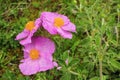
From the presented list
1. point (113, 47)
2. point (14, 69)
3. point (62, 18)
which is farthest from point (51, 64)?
point (14, 69)

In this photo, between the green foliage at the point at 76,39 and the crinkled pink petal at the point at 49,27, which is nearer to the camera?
the crinkled pink petal at the point at 49,27

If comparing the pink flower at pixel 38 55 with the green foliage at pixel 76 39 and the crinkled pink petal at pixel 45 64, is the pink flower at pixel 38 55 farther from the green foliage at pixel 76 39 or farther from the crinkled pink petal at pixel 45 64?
the green foliage at pixel 76 39

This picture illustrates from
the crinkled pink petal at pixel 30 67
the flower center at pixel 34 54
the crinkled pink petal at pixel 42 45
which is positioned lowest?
the crinkled pink petal at pixel 30 67

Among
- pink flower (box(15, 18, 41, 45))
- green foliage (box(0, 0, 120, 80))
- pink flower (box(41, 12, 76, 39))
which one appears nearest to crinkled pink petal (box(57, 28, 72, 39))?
pink flower (box(41, 12, 76, 39))

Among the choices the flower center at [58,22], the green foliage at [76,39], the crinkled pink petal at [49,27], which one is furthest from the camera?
the green foliage at [76,39]

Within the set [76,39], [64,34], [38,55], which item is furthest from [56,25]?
[76,39]

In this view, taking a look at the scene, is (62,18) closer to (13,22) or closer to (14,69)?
(14,69)

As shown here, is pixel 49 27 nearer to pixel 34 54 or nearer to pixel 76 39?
pixel 34 54

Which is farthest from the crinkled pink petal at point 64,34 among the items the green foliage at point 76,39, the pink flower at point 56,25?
the green foliage at point 76,39
